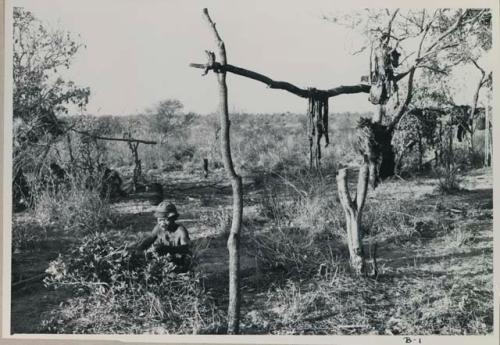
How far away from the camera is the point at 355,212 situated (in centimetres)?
416

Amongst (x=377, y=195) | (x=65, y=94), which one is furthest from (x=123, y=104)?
(x=377, y=195)

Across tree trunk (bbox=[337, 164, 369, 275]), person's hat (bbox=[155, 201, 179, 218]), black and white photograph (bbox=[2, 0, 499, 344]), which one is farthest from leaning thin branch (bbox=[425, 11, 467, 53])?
person's hat (bbox=[155, 201, 179, 218])

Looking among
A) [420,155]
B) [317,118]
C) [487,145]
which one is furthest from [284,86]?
[487,145]

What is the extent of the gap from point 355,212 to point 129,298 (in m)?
1.60

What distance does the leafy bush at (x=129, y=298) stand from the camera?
160 inches

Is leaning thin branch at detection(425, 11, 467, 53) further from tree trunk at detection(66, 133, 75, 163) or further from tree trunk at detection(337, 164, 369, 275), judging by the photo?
tree trunk at detection(66, 133, 75, 163)

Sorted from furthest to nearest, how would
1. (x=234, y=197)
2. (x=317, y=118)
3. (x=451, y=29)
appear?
(x=317, y=118) < (x=451, y=29) < (x=234, y=197)

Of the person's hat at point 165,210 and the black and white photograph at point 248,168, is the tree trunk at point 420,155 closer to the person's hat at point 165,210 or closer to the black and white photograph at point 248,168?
the black and white photograph at point 248,168

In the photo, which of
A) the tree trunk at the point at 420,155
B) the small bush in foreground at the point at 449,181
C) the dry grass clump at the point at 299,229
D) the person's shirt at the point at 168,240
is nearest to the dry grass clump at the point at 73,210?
the person's shirt at the point at 168,240

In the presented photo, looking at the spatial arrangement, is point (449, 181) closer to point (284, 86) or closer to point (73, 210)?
point (284, 86)

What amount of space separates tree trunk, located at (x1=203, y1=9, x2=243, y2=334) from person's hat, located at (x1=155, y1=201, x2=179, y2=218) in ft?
1.46

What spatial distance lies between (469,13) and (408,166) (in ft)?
3.59

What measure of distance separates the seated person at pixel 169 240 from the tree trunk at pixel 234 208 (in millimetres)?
324

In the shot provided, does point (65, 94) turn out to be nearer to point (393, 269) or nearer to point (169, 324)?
point (169, 324)
